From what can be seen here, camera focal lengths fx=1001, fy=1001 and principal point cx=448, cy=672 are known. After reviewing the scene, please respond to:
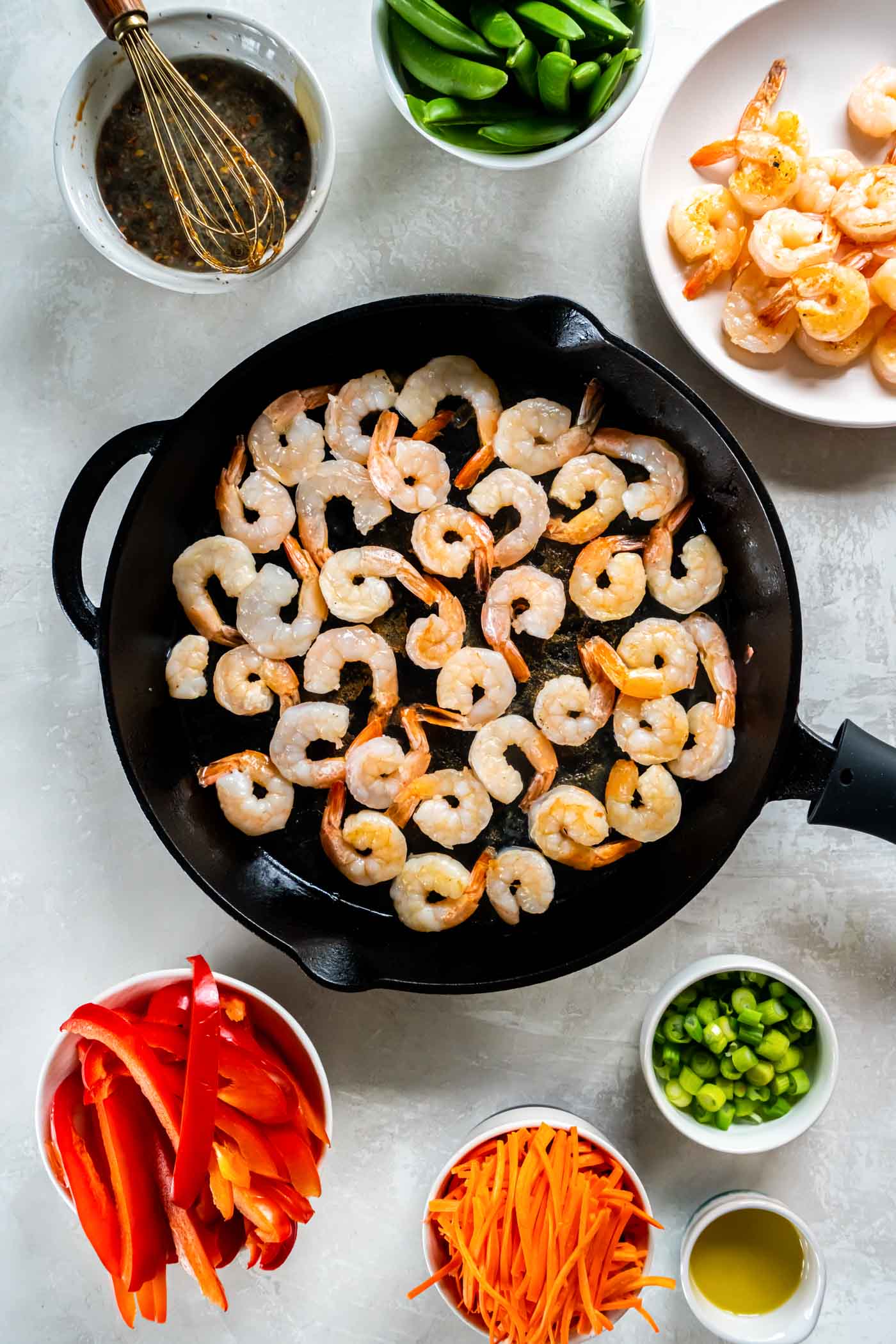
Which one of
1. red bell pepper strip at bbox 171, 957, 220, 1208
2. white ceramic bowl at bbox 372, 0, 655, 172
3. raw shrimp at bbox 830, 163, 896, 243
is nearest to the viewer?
red bell pepper strip at bbox 171, 957, 220, 1208

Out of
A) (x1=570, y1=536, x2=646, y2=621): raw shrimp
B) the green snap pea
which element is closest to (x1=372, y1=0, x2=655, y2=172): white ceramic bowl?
the green snap pea

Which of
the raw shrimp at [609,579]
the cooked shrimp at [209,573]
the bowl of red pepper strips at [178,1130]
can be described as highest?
the raw shrimp at [609,579]

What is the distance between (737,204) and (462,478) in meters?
0.79

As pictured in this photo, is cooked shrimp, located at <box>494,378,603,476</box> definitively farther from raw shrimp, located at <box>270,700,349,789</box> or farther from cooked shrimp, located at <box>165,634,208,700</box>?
cooked shrimp, located at <box>165,634,208,700</box>

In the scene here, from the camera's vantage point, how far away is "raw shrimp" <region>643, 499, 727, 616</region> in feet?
6.66

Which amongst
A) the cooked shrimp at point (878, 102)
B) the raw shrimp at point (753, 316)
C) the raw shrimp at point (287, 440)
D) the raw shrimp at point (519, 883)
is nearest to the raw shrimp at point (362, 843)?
the raw shrimp at point (519, 883)

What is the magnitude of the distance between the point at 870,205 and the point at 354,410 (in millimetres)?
1092

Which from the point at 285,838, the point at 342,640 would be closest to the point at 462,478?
the point at 342,640

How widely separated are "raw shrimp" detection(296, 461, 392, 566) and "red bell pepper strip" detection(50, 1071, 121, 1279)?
119 centimetres

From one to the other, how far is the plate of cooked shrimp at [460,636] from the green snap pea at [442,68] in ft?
1.59

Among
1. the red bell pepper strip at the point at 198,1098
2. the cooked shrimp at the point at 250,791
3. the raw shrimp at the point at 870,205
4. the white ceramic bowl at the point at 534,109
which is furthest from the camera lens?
the cooked shrimp at the point at 250,791

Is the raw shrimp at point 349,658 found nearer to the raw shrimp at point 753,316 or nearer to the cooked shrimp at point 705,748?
the cooked shrimp at point 705,748

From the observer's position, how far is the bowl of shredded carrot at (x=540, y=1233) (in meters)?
1.84

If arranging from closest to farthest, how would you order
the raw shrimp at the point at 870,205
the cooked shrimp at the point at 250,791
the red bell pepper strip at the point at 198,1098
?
1. the red bell pepper strip at the point at 198,1098
2. the raw shrimp at the point at 870,205
3. the cooked shrimp at the point at 250,791
